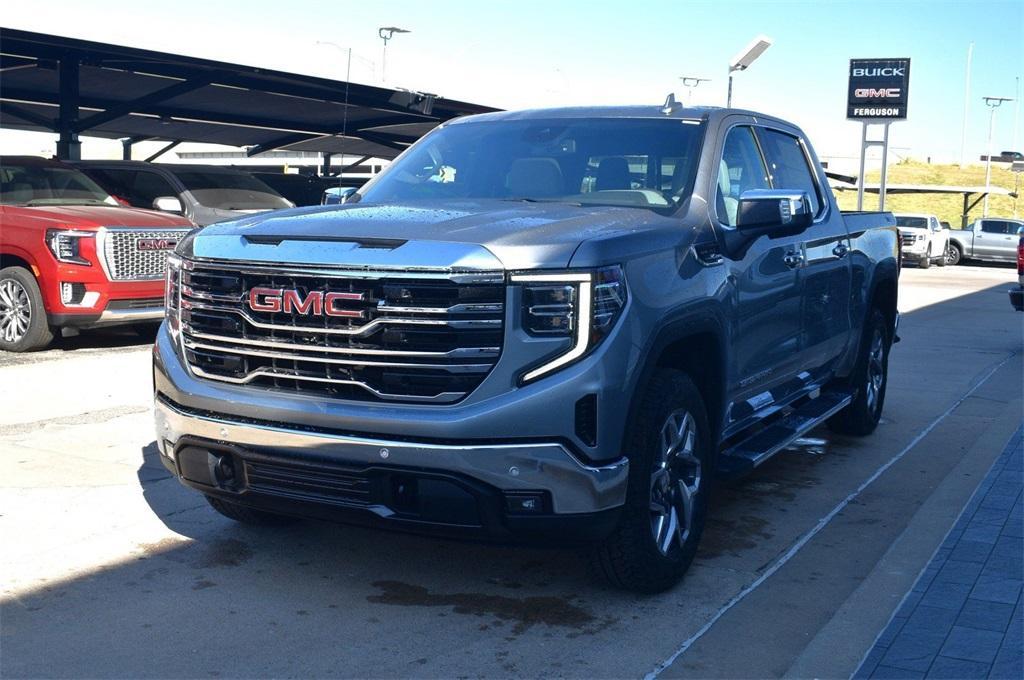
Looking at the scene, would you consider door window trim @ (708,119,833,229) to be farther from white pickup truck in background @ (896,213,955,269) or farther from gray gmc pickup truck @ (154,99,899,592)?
white pickup truck in background @ (896,213,955,269)

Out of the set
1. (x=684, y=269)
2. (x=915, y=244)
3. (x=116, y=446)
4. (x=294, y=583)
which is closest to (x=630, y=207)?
(x=684, y=269)

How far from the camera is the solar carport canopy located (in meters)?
17.5

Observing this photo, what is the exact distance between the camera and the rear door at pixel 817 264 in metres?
6.30

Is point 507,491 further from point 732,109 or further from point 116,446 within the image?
point 116,446

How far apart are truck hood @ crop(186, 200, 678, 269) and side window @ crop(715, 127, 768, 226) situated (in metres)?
0.65

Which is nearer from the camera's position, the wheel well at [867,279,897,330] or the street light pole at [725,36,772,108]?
the wheel well at [867,279,897,330]

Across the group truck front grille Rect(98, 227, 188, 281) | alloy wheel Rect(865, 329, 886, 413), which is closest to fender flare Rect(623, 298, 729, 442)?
alloy wheel Rect(865, 329, 886, 413)

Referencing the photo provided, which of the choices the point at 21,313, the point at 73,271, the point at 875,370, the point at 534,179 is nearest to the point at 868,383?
the point at 875,370

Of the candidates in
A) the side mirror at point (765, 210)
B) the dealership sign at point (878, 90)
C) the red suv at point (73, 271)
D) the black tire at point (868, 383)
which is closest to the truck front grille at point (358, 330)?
the side mirror at point (765, 210)

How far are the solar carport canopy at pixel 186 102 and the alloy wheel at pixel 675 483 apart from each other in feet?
39.4

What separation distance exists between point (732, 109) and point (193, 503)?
3.30 metres

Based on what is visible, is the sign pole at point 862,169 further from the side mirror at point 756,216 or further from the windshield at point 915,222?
the side mirror at point 756,216

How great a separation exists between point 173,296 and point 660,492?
2.08m

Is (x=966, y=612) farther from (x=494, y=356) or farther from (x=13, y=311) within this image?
(x=13, y=311)
